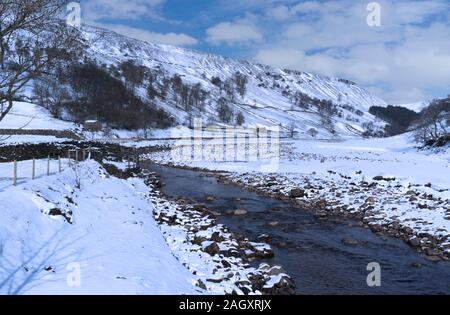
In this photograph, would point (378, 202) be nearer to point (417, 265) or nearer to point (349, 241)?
point (349, 241)

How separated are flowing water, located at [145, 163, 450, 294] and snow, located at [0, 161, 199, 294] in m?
4.17

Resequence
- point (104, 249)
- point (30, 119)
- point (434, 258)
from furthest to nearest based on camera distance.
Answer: point (30, 119)
point (434, 258)
point (104, 249)

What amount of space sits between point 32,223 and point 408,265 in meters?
12.2

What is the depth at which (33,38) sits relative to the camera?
1370cm

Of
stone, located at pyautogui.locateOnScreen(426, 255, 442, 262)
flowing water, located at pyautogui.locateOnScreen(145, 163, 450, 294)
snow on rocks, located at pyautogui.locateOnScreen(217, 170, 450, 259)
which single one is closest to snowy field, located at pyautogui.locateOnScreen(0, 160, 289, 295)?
flowing water, located at pyautogui.locateOnScreen(145, 163, 450, 294)

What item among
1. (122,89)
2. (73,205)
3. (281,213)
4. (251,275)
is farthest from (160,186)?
(122,89)

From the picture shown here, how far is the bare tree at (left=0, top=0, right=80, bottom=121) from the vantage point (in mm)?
12027

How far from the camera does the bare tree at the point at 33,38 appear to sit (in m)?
12.0

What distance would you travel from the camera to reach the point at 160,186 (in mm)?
31641

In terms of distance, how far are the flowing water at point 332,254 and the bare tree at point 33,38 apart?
9.81 meters

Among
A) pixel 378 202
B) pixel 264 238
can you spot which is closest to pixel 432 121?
pixel 378 202

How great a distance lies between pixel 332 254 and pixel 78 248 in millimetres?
9041

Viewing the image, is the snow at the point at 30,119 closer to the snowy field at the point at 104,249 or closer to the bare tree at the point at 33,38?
the snowy field at the point at 104,249
